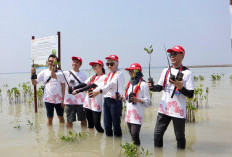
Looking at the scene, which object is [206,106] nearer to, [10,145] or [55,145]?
[55,145]

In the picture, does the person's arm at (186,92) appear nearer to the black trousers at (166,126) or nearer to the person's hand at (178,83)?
the person's hand at (178,83)

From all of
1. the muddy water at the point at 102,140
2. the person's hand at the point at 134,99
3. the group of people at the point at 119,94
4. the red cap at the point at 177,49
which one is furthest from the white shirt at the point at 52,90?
the red cap at the point at 177,49

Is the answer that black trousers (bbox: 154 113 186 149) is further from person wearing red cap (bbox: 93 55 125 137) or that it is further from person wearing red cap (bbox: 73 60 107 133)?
person wearing red cap (bbox: 73 60 107 133)

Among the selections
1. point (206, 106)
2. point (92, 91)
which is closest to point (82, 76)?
point (92, 91)

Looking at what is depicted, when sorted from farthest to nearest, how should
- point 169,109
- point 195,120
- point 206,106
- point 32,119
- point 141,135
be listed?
point 206,106, point 32,119, point 195,120, point 141,135, point 169,109

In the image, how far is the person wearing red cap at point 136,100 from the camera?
12.9 feet

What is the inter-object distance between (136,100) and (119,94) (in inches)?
19.6

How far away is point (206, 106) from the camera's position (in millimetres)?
8102

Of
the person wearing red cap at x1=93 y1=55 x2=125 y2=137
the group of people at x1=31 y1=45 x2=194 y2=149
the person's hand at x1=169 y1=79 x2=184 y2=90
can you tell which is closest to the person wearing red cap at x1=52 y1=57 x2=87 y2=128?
the group of people at x1=31 y1=45 x2=194 y2=149

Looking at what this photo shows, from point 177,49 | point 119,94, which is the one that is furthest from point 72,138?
point 177,49

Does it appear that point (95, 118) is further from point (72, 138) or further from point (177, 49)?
point (177, 49)

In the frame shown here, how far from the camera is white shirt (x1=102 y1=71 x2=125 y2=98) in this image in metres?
4.37

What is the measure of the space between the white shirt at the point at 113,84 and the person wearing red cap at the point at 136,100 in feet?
1.21

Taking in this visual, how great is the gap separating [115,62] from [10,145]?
266 centimetres
